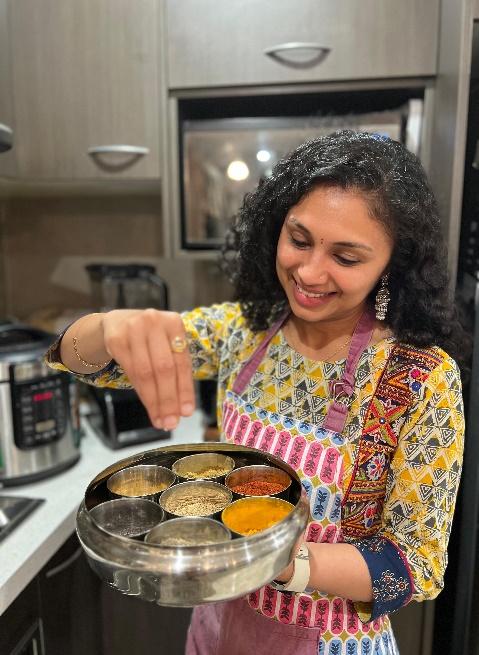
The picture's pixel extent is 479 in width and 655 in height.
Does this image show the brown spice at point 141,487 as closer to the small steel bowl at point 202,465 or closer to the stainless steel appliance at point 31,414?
the small steel bowl at point 202,465

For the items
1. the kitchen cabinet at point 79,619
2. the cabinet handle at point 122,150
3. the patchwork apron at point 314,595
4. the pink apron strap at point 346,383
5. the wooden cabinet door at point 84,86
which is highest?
the wooden cabinet door at point 84,86

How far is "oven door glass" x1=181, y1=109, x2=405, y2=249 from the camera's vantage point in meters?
1.35

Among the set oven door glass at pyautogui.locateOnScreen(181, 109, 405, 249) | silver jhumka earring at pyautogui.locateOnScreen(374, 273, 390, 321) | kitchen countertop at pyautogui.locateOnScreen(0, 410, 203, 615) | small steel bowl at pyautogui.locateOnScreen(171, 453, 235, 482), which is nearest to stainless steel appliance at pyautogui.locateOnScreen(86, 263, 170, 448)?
kitchen countertop at pyautogui.locateOnScreen(0, 410, 203, 615)

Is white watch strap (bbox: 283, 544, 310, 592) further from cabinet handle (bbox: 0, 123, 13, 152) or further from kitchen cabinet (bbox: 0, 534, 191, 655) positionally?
cabinet handle (bbox: 0, 123, 13, 152)

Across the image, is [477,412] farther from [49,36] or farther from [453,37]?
[49,36]

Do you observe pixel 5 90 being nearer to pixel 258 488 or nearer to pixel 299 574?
pixel 258 488

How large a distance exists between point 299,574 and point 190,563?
256 millimetres

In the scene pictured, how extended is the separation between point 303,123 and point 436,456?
0.91m

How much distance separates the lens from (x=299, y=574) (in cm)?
73

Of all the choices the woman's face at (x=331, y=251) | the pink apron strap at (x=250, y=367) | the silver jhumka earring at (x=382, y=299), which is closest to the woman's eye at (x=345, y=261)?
the woman's face at (x=331, y=251)

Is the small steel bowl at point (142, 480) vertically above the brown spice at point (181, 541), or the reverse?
the small steel bowl at point (142, 480)

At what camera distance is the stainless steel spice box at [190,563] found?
1.78 ft

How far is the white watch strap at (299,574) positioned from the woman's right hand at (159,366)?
0.28 metres

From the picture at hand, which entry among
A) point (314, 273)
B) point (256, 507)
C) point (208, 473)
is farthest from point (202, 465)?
point (314, 273)
